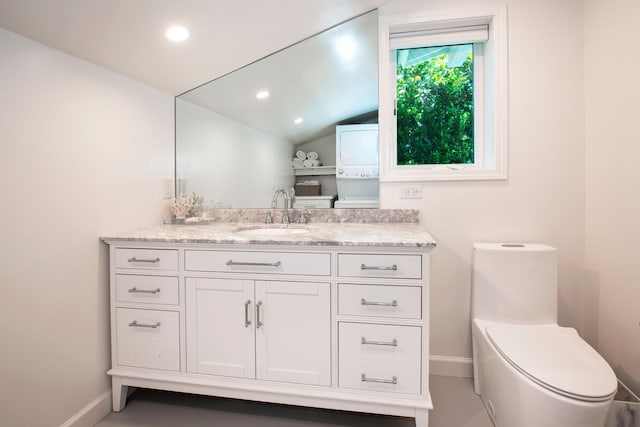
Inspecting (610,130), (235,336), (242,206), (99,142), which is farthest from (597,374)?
(99,142)

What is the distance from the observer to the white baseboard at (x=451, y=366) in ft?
6.55

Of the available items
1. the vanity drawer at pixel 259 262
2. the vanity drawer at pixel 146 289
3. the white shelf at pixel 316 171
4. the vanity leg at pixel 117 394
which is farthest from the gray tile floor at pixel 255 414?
the white shelf at pixel 316 171

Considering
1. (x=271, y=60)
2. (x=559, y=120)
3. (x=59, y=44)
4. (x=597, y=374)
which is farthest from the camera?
(x=271, y=60)

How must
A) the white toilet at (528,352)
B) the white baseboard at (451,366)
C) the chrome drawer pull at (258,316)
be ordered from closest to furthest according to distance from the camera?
the white toilet at (528,352), the chrome drawer pull at (258,316), the white baseboard at (451,366)

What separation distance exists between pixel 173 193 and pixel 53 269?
0.91m

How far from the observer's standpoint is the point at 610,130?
5.42ft

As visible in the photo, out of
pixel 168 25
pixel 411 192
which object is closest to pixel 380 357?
pixel 411 192

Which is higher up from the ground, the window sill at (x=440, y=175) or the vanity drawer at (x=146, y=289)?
the window sill at (x=440, y=175)

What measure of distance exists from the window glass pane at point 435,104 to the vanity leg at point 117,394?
6.73 ft

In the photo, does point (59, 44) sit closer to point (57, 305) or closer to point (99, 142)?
point (99, 142)

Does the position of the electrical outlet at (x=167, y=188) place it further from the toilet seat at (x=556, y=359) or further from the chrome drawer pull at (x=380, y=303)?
the toilet seat at (x=556, y=359)

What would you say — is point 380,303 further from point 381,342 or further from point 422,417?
point 422,417

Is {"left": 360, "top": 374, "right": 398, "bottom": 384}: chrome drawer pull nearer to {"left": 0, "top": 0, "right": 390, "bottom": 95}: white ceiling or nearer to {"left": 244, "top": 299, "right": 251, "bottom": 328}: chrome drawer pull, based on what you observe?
{"left": 244, "top": 299, "right": 251, "bottom": 328}: chrome drawer pull

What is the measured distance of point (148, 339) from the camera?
5.45 feet
